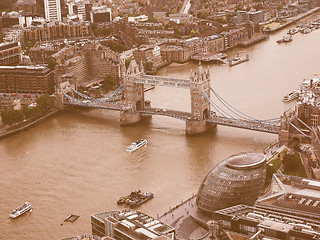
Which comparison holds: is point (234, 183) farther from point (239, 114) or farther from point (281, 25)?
point (281, 25)

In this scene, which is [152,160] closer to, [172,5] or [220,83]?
[220,83]


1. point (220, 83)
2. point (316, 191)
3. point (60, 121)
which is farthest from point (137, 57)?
point (316, 191)

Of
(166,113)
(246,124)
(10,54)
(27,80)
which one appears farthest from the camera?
(10,54)

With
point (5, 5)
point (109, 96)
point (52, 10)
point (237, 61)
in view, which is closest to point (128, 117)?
point (109, 96)

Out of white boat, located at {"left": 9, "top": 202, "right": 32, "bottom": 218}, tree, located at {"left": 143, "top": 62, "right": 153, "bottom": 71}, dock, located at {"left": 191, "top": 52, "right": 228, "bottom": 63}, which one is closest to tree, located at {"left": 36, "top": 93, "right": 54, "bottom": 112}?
tree, located at {"left": 143, "top": 62, "right": 153, "bottom": 71}

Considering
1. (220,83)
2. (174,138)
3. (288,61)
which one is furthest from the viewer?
(288,61)
